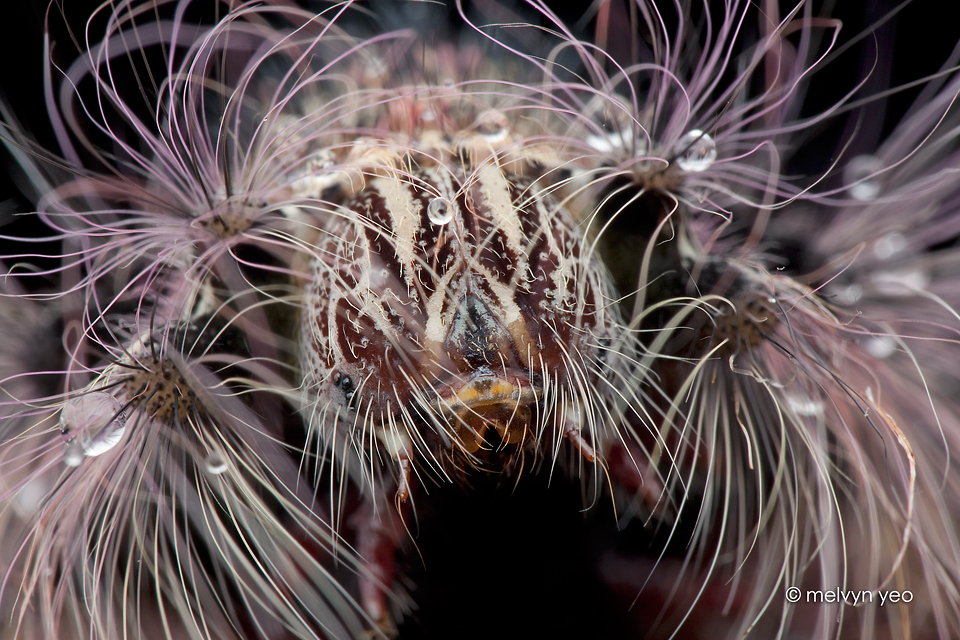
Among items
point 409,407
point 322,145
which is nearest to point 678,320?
point 409,407

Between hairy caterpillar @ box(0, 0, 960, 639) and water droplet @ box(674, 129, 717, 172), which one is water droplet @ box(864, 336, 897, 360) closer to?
hairy caterpillar @ box(0, 0, 960, 639)

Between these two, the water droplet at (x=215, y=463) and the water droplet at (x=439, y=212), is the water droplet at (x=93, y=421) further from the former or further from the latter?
the water droplet at (x=439, y=212)

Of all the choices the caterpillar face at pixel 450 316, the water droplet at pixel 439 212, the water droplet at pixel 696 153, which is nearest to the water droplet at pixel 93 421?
the caterpillar face at pixel 450 316

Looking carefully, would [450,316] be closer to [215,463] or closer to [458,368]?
[458,368]

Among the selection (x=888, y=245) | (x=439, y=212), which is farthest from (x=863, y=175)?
(x=439, y=212)

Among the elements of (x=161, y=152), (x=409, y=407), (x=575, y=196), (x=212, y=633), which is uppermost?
(x=575, y=196)

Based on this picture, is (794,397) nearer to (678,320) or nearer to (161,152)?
(678,320)
